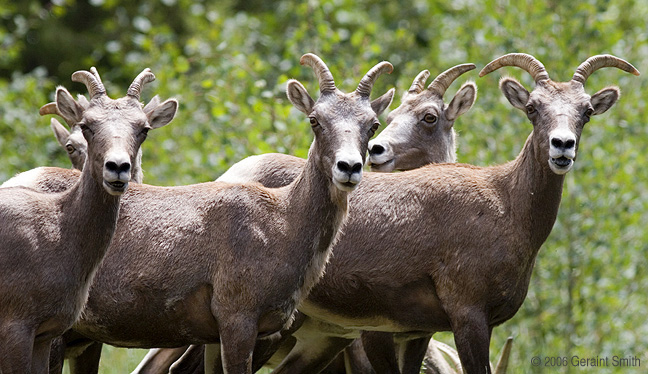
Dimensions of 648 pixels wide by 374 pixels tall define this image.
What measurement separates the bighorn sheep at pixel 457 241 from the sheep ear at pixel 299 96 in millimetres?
957

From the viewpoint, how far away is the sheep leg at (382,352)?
10.4 metres

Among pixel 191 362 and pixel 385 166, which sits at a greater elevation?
pixel 385 166

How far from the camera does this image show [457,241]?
9461 millimetres

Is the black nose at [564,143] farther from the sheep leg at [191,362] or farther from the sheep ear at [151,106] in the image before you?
the sheep leg at [191,362]

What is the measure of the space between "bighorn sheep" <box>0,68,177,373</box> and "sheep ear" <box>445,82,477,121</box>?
153 inches

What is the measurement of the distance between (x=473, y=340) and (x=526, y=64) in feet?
7.91

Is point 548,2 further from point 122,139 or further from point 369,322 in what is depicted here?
point 122,139

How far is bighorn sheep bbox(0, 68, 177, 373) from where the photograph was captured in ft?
26.2

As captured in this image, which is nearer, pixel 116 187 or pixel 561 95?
pixel 116 187

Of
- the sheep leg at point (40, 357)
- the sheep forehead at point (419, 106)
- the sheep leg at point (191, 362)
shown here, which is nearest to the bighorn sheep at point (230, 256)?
the sheep leg at point (40, 357)

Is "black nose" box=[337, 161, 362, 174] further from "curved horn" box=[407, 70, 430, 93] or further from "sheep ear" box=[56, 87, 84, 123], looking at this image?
"curved horn" box=[407, 70, 430, 93]

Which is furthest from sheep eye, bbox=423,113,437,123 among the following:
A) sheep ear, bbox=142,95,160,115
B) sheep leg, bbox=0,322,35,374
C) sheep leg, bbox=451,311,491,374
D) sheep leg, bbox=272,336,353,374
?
sheep leg, bbox=0,322,35,374

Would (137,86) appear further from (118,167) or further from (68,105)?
(118,167)

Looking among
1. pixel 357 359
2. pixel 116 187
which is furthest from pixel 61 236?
pixel 357 359
